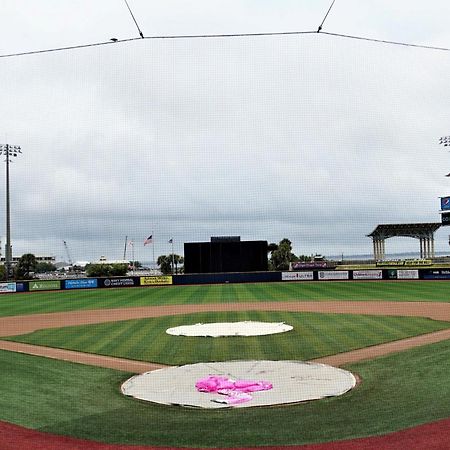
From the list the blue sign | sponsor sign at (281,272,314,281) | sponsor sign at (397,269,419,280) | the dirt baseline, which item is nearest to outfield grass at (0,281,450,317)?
the dirt baseline

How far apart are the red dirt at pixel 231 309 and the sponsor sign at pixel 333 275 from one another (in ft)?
65.5

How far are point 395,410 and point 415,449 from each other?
226cm

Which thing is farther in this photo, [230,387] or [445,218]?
[445,218]

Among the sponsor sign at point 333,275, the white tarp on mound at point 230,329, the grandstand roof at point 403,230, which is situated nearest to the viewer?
the white tarp on mound at point 230,329

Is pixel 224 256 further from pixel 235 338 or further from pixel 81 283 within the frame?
pixel 235 338

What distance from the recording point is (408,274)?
47094mm

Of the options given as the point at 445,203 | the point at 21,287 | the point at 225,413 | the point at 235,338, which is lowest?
the point at 225,413

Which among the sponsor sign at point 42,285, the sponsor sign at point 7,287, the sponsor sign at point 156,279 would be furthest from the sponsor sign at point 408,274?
the sponsor sign at point 7,287

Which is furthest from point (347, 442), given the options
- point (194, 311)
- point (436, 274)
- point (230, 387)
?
point (436, 274)

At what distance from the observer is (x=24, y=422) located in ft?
30.5

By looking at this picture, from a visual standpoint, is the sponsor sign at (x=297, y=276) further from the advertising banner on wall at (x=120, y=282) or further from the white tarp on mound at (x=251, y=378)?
the white tarp on mound at (x=251, y=378)

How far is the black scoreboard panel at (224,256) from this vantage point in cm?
4759

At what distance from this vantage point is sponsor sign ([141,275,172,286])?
4947 cm

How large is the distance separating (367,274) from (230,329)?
102 ft
